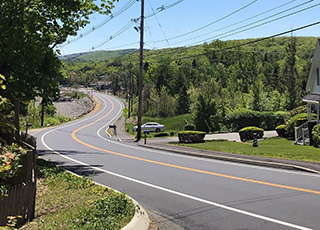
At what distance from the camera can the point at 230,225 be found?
8.29 meters

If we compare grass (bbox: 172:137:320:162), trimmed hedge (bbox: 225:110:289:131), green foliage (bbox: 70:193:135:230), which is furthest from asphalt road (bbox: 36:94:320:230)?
trimmed hedge (bbox: 225:110:289:131)

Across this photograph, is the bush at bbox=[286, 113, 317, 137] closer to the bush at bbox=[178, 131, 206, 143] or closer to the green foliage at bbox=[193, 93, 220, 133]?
the bush at bbox=[178, 131, 206, 143]

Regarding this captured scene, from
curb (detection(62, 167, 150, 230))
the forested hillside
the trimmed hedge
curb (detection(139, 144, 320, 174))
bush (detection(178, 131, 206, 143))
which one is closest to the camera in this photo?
curb (detection(62, 167, 150, 230))

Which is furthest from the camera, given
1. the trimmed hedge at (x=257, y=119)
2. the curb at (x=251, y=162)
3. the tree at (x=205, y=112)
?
the tree at (x=205, y=112)

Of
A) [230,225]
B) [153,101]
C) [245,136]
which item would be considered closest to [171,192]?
[230,225]

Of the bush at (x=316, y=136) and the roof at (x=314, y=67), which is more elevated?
the roof at (x=314, y=67)

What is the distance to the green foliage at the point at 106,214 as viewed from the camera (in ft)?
24.6

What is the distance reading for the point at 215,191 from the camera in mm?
11750

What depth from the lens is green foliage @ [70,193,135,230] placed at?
7484 mm

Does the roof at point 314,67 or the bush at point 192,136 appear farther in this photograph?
the bush at point 192,136

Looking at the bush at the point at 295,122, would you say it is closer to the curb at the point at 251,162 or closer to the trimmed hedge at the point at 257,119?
the curb at the point at 251,162

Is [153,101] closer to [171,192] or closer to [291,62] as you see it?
[291,62]

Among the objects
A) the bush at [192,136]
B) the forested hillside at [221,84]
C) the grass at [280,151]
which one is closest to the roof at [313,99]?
the grass at [280,151]

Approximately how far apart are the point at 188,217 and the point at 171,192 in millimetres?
2778
